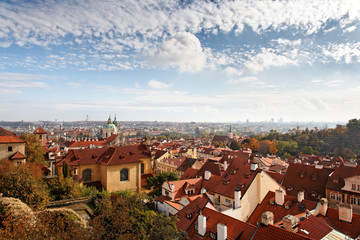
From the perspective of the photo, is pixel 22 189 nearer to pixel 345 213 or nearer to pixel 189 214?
pixel 189 214

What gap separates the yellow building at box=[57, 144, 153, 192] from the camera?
120 feet

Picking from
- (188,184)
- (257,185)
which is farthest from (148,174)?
(257,185)

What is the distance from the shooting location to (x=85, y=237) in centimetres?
998

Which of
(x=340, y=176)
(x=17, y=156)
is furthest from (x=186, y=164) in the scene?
(x=17, y=156)

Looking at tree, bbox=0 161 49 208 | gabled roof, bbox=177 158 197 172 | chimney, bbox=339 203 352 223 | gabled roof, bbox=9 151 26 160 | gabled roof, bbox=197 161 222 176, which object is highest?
gabled roof, bbox=9 151 26 160

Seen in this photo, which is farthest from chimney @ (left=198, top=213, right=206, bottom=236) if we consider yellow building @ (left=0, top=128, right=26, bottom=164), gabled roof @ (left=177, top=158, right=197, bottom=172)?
gabled roof @ (left=177, top=158, right=197, bottom=172)

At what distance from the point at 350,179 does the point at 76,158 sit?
37680mm

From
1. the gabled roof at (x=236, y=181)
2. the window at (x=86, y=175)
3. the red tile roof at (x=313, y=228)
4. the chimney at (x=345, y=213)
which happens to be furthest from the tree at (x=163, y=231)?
the window at (x=86, y=175)

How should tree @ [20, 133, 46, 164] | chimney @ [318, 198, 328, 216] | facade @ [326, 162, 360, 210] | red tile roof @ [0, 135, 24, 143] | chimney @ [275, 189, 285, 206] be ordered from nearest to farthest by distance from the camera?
chimney @ [318, 198, 328, 216] → chimney @ [275, 189, 285, 206] → facade @ [326, 162, 360, 210] → red tile roof @ [0, 135, 24, 143] → tree @ [20, 133, 46, 164]

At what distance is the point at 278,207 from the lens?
70.9 ft

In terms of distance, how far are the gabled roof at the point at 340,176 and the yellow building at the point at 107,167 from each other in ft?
89.5

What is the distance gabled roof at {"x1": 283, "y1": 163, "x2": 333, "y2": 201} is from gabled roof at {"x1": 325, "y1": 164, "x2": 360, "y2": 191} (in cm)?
→ 87

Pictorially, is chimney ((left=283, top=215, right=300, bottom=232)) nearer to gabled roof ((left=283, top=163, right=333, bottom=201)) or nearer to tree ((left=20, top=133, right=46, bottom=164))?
gabled roof ((left=283, top=163, right=333, bottom=201))

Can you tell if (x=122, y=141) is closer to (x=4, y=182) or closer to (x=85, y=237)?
(x=4, y=182)
